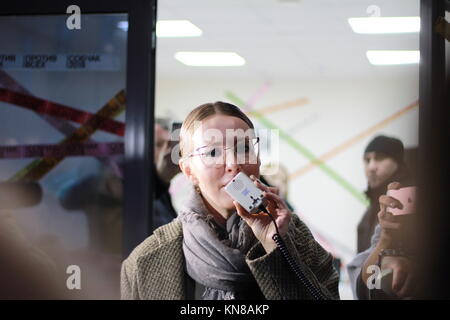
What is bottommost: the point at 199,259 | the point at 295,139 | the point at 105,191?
the point at 199,259

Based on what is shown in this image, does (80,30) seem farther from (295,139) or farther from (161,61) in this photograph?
(295,139)

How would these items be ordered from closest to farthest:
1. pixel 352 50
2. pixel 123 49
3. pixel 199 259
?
pixel 199 259 → pixel 352 50 → pixel 123 49

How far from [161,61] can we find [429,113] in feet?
3.26

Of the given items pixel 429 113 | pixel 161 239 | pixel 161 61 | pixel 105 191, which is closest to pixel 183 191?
pixel 161 239

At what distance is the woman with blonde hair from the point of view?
6.66 ft

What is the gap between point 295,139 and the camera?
7.38ft

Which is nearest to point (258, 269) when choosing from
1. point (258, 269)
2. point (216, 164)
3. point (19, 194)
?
point (258, 269)

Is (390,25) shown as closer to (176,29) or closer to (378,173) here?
(378,173)

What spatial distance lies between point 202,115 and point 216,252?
0.49 meters

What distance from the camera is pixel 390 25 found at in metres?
2.21

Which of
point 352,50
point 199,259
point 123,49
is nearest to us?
point 199,259

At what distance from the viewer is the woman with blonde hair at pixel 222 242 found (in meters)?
2.03

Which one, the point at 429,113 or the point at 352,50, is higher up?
the point at 352,50

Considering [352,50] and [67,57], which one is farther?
[67,57]
